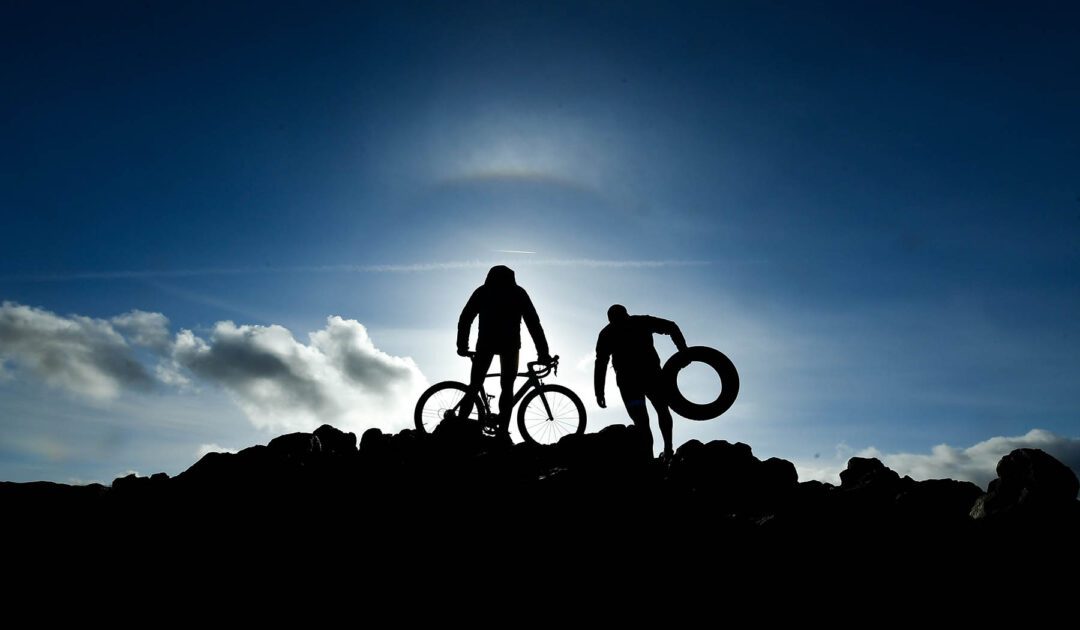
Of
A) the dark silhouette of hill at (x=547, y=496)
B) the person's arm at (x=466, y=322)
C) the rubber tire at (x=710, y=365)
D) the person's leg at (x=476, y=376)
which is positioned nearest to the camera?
the dark silhouette of hill at (x=547, y=496)

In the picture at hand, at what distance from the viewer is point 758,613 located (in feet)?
23.5

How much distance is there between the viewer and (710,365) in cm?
1112

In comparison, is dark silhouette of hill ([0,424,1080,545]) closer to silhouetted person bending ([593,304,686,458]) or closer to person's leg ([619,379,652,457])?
person's leg ([619,379,652,457])

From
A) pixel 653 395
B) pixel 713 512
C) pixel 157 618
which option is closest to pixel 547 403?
pixel 653 395

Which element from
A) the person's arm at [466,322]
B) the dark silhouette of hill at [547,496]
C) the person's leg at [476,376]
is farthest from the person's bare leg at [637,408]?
the person's arm at [466,322]

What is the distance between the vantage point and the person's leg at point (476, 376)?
11432 mm

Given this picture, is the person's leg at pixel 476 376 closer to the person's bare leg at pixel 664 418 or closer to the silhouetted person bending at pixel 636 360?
the silhouetted person bending at pixel 636 360

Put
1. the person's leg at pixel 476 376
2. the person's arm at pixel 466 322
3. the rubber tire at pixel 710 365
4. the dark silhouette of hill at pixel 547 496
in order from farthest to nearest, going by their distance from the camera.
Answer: the person's arm at pixel 466 322, the person's leg at pixel 476 376, the rubber tire at pixel 710 365, the dark silhouette of hill at pixel 547 496

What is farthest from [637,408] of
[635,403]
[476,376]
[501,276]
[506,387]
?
[501,276]

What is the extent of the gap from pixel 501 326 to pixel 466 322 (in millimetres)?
844

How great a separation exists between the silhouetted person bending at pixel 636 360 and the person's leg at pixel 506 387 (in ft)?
6.02

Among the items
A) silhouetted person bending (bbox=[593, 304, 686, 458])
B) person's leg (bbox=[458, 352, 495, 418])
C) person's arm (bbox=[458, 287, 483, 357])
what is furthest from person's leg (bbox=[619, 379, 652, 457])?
person's arm (bbox=[458, 287, 483, 357])

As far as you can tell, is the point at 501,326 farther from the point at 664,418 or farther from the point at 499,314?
the point at 664,418

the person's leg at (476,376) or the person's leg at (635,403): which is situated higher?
the person's leg at (476,376)
